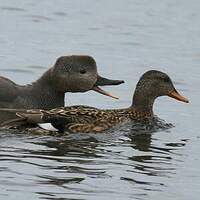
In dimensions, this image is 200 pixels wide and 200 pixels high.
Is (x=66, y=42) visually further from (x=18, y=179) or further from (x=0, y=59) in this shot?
(x=18, y=179)

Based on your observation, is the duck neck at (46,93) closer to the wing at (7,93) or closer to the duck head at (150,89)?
the wing at (7,93)

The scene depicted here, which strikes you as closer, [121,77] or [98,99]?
[98,99]

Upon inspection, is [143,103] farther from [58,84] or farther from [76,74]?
[58,84]

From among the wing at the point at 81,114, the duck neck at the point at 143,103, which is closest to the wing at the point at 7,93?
the wing at the point at 81,114

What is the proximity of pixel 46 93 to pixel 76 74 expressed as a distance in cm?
49

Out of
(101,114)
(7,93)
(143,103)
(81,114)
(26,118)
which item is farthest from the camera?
(143,103)

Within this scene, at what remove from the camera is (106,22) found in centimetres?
2269

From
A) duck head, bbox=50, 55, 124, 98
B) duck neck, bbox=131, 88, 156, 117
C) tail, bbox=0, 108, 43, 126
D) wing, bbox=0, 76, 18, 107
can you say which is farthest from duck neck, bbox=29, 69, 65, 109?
tail, bbox=0, 108, 43, 126

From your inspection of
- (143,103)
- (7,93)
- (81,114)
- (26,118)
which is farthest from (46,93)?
(26,118)

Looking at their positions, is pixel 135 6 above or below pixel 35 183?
above

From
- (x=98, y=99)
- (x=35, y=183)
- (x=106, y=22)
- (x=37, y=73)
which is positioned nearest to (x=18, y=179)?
(x=35, y=183)

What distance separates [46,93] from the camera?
15.1 meters

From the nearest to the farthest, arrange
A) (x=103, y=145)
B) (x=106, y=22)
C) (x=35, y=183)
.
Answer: (x=35, y=183), (x=103, y=145), (x=106, y=22)

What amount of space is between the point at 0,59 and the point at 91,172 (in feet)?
24.3
